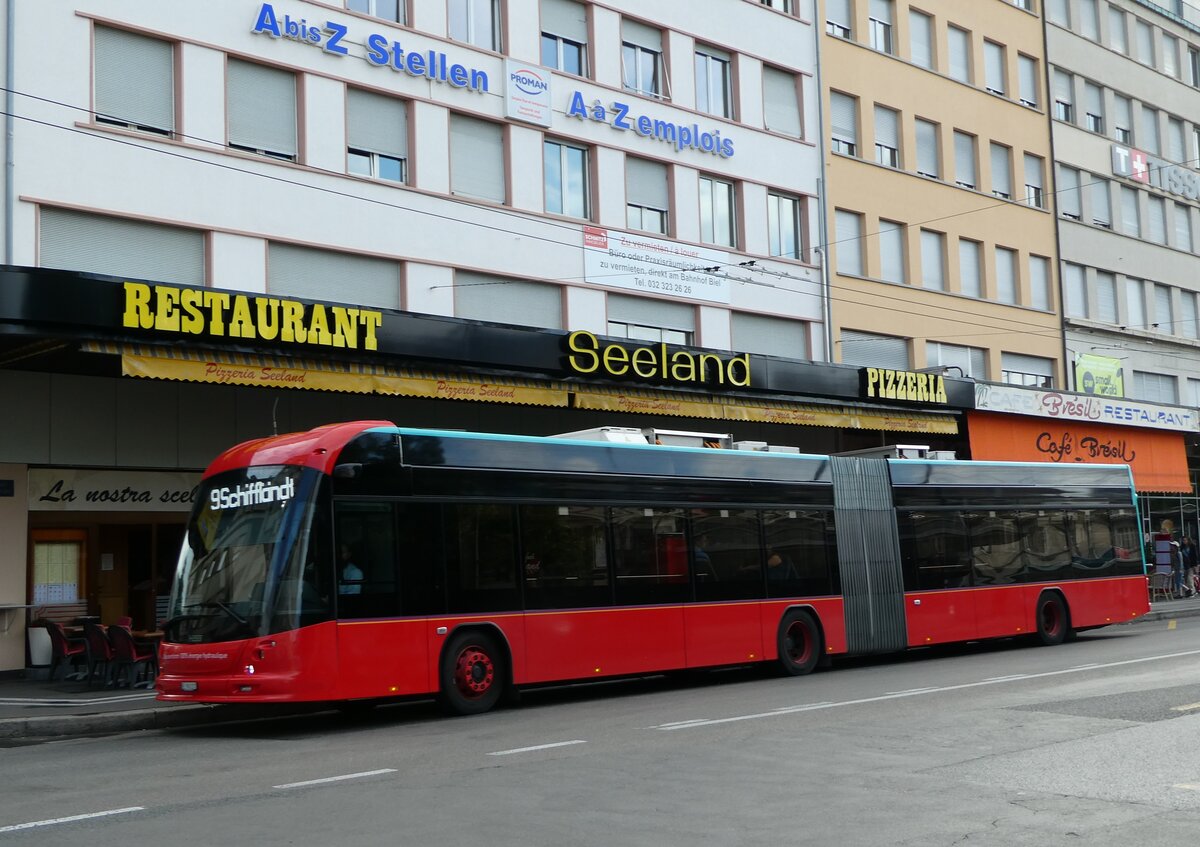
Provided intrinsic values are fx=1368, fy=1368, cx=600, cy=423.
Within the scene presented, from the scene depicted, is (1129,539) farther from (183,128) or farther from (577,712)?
(183,128)

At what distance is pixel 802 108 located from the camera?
1288 inches

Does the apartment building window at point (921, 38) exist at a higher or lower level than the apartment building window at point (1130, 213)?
higher

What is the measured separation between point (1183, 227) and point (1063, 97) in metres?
8.02

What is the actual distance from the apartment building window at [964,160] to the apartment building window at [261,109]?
2125cm

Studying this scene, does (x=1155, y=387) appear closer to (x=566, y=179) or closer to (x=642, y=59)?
(x=642, y=59)

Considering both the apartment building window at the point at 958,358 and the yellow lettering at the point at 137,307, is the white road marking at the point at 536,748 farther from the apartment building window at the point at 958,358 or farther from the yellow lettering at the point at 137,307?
the apartment building window at the point at 958,358

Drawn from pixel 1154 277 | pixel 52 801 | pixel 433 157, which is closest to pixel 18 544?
pixel 433 157

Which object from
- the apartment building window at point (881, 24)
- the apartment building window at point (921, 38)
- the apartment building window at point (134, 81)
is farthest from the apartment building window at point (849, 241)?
the apartment building window at point (134, 81)

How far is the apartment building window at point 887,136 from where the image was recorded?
116ft

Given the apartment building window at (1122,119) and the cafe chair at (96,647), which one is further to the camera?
the apartment building window at (1122,119)

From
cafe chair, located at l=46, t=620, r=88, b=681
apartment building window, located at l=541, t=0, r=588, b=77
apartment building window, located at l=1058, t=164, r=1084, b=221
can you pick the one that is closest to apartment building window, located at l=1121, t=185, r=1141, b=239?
apartment building window, located at l=1058, t=164, r=1084, b=221

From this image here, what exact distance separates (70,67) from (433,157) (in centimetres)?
666

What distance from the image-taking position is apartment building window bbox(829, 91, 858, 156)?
111 feet

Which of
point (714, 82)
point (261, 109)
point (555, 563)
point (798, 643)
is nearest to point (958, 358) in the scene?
point (714, 82)
